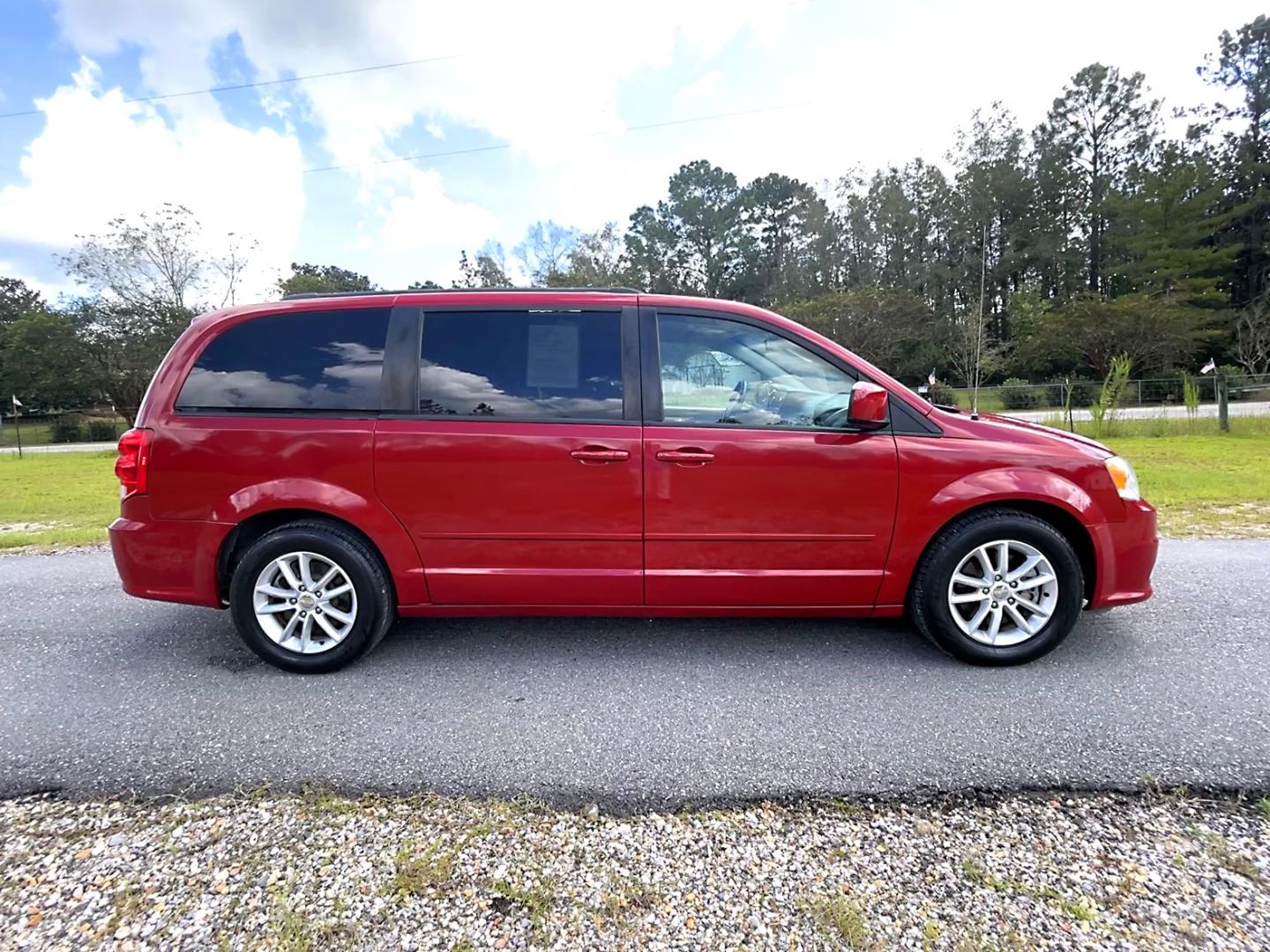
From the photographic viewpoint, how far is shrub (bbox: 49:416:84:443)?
30422mm

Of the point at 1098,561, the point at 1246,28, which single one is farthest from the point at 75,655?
the point at 1246,28

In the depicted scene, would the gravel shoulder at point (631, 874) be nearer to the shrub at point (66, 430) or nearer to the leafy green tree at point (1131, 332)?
the leafy green tree at point (1131, 332)

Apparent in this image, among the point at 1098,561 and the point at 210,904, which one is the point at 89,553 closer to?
the point at 210,904

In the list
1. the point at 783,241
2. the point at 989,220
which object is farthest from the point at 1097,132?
the point at 783,241

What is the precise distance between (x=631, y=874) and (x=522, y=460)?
1.74 meters

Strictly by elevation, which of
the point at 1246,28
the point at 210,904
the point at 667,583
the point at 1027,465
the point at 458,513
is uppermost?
the point at 1246,28

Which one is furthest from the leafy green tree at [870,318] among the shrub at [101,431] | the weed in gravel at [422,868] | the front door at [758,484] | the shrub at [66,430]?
the shrub at [66,430]

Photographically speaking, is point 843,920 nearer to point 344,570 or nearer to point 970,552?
point 970,552

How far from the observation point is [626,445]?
2922 millimetres

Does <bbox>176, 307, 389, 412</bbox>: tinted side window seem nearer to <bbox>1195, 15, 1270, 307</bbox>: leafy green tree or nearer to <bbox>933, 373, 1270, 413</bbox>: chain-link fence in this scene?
<bbox>933, 373, 1270, 413</bbox>: chain-link fence

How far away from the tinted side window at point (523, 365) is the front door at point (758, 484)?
0.72 ft

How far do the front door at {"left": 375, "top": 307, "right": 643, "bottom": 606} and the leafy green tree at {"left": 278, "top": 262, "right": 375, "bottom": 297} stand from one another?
1537 inches

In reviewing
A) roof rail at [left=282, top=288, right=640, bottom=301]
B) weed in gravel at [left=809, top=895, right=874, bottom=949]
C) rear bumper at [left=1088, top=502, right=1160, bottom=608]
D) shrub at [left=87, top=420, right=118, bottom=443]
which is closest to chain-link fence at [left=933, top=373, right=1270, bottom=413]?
rear bumper at [left=1088, top=502, right=1160, bottom=608]

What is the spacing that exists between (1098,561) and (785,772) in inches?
76.9
